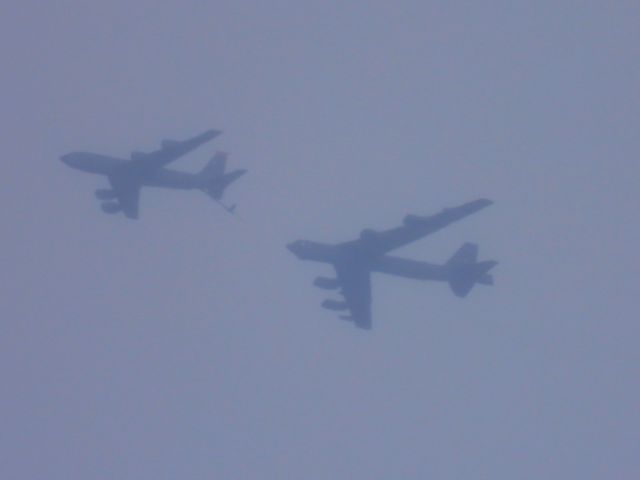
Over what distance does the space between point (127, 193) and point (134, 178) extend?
98 centimetres

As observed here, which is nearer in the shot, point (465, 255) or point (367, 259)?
point (367, 259)

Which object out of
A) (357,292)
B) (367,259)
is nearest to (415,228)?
(367,259)

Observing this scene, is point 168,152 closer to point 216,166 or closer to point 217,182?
point 217,182

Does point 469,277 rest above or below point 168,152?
below

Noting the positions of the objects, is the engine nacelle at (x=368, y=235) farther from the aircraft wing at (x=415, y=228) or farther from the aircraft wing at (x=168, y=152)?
the aircraft wing at (x=168, y=152)

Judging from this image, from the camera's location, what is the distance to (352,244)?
178 ft

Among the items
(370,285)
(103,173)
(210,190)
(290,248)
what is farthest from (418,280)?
(103,173)

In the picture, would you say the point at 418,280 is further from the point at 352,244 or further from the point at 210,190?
the point at 210,190

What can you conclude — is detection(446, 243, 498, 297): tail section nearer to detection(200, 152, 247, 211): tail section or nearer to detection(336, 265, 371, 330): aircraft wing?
detection(336, 265, 371, 330): aircraft wing

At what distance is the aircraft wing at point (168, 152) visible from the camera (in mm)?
55009

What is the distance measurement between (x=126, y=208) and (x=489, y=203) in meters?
19.8

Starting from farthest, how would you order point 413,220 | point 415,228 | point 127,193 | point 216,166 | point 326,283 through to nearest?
point 216,166 → point 127,193 → point 326,283 → point 415,228 → point 413,220

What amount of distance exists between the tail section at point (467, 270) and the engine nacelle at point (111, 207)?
16230 millimetres

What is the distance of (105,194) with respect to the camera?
61.3m
